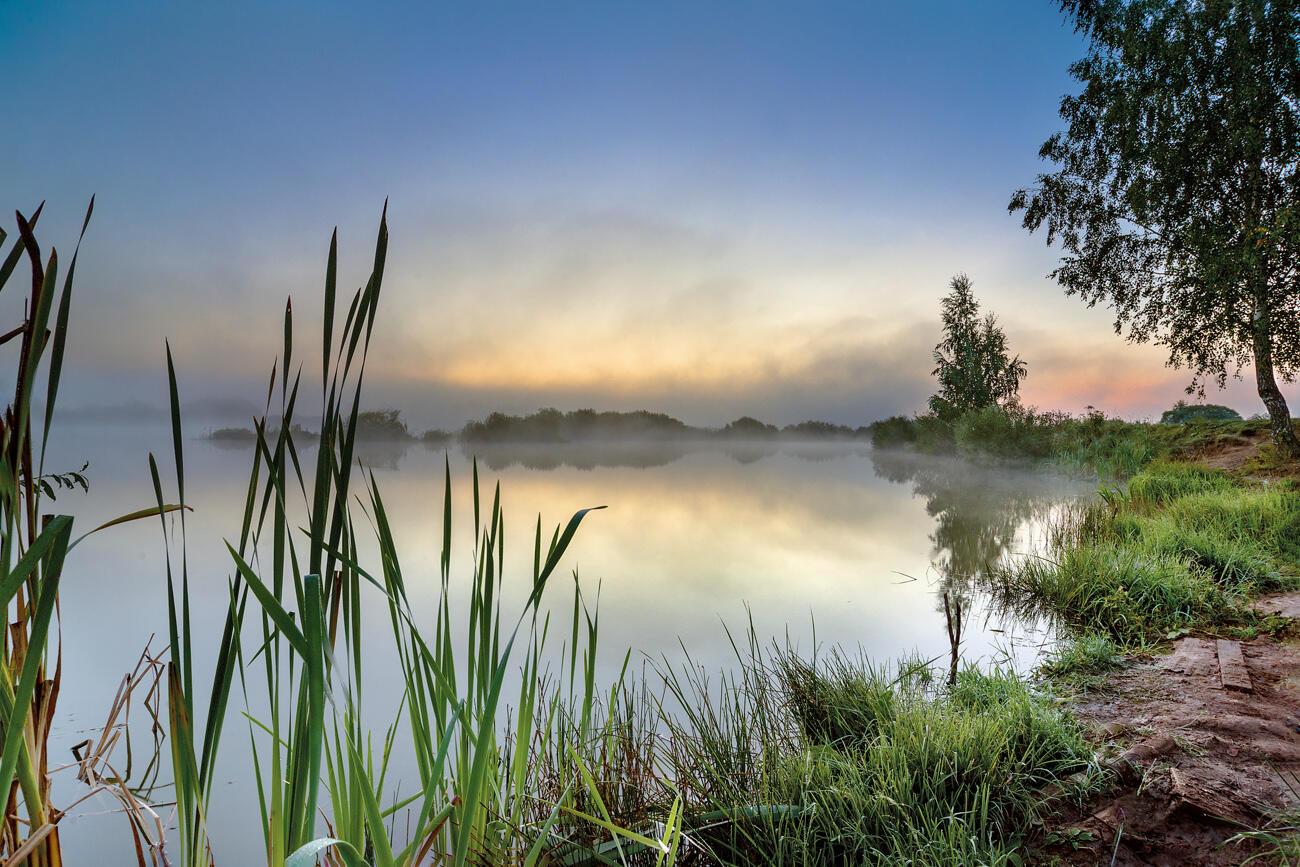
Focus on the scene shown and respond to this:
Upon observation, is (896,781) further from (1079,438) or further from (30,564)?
(1079,438)

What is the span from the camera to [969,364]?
67.3ft

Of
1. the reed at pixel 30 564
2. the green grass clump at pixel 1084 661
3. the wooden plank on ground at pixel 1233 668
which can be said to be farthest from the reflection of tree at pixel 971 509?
the reed at pixel 30 564

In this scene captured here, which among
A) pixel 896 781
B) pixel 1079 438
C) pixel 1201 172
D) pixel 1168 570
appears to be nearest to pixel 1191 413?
pixel 1079 438

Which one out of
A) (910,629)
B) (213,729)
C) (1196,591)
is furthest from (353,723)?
(1196,591)

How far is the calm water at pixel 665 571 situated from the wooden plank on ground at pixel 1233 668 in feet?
2.78

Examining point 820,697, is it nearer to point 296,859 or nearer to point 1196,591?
point 296,859

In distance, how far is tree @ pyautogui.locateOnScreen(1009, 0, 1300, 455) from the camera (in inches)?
342

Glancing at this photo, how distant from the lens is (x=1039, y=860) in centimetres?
169

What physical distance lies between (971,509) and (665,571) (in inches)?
A: 252

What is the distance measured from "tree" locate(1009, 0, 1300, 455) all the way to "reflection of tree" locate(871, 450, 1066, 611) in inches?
142

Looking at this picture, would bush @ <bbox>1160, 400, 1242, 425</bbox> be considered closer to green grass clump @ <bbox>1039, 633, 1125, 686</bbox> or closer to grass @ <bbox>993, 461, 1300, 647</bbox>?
grass @ <bbox>993, 461, 1300, 647</bbox>

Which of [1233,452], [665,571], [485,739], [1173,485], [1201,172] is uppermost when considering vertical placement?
[1201,172]

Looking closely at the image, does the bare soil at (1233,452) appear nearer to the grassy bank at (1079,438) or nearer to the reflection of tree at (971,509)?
the grassy bank at (1079,438)

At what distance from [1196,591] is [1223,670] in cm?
134
